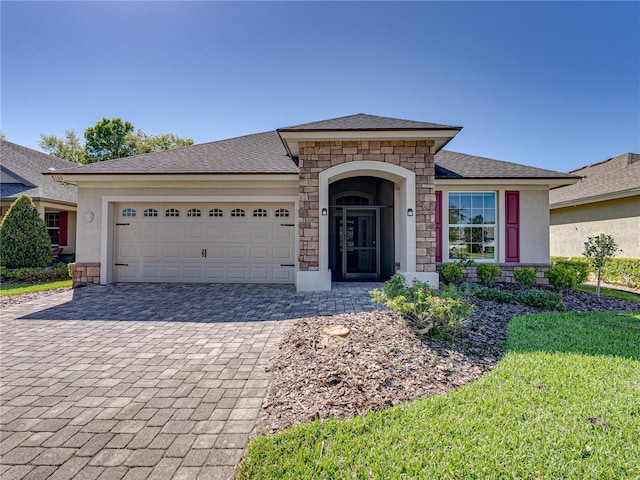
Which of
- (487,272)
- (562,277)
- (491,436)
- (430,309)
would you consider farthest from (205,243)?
(562,277)

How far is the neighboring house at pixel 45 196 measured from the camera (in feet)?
40.7

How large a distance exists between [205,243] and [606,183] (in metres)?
15.6

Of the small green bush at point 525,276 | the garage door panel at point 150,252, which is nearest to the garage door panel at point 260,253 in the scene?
the garage door panel at point 150,252

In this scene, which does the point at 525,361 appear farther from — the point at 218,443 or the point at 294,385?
the point at 218,443

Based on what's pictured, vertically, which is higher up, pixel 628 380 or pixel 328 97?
pixel 328 97

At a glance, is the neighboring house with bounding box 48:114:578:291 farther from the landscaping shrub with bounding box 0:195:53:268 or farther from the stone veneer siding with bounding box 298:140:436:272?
the landscaping shrub with bounding box 0:195:53:268

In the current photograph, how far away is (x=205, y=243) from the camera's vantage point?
915 cm

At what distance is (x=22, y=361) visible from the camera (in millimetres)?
3760

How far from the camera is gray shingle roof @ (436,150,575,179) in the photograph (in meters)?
8.80

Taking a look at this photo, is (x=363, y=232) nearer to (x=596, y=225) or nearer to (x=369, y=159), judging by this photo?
(x=369, y=159)

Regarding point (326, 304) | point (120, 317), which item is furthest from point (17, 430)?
point (326, 304)

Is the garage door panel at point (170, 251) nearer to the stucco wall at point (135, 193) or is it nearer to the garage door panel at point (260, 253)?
the stucco wall at point (135, 193)

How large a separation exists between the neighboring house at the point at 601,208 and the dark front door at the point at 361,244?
8.43 metres

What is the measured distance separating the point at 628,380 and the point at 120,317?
7.53 metres
